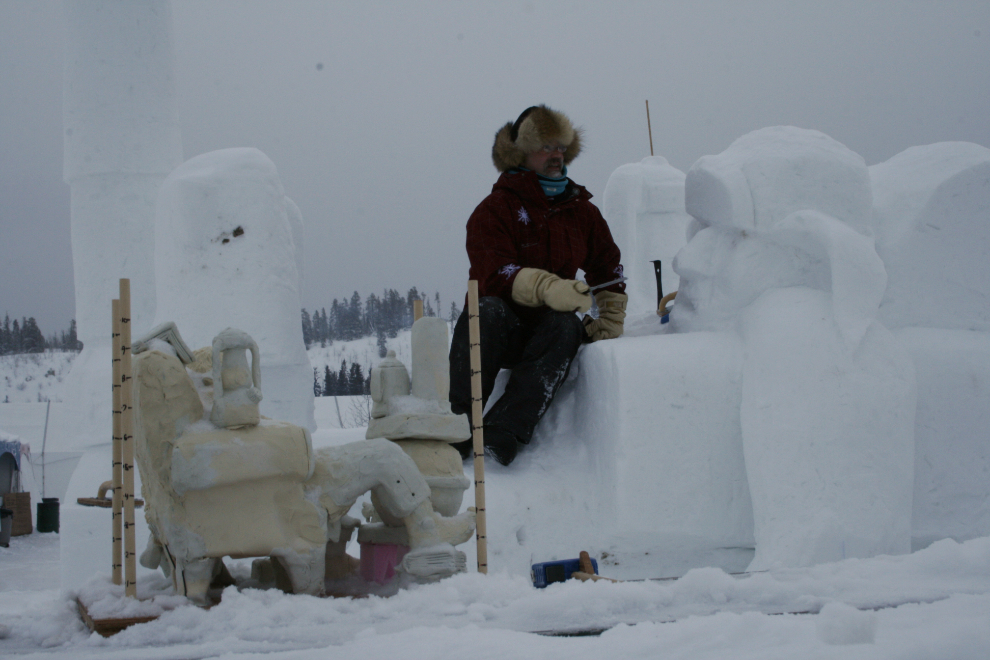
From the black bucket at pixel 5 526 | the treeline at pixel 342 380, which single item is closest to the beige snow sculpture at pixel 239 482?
the treeline at pixel 342 380

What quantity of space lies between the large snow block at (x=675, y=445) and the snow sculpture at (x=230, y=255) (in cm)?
185

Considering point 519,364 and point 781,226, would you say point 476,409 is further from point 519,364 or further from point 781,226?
point 781,226

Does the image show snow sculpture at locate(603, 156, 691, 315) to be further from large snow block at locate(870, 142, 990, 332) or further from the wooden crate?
the wooden crate

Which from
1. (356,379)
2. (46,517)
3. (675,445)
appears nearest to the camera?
(675,445)

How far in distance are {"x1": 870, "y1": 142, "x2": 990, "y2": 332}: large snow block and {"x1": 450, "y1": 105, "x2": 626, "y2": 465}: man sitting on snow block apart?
1126mm

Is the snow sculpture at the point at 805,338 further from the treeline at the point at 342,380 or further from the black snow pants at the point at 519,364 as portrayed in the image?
the treeline at the point at 342,380

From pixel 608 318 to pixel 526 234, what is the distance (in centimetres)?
52

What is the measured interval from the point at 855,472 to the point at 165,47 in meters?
5.37

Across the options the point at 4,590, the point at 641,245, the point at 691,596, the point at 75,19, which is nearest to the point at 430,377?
the point at 691,596

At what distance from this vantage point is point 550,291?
147 inches

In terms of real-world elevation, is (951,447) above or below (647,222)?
below

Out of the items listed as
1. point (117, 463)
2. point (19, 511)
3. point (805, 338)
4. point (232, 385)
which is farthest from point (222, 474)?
point (19, 511)

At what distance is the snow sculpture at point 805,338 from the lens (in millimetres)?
3357

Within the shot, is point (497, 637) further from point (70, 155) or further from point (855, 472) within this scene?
point (70, 155)
